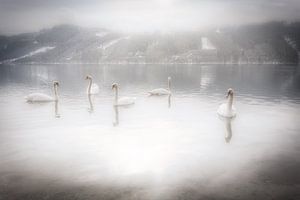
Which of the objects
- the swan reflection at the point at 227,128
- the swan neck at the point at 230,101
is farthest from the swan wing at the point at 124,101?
the swan neck at the point at 230,101

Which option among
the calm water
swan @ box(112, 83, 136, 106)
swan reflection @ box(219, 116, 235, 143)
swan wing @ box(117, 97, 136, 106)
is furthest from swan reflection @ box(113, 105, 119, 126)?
swan reflection @ box(219, 116, 235, 143)

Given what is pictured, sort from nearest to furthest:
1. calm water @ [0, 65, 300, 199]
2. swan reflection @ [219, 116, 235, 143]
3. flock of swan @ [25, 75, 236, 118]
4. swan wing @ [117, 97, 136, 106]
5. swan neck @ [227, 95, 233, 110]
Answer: calm water @ [0, 65, 300, 199] → swan reflection @ [219, 116, 235, 143] → swan neck @ [227, 95, 233, 110] → flock of swan @ [25, 75, 236, 118] → swan wing @ [117, 97, 136, 106]

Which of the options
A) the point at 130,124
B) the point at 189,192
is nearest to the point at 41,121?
the point at 130,124

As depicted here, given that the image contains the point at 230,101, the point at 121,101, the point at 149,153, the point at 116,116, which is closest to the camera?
the point at 149,153

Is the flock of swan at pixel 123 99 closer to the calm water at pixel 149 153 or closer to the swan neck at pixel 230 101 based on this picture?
the swan neck at pixel 230 101

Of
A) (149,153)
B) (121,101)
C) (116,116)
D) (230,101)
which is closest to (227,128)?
(230,101)

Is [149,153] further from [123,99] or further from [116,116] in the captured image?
[123,99]

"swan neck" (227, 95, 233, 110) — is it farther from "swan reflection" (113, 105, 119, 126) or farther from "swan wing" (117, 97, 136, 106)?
"swan wing" (117, 97, 136, 106)

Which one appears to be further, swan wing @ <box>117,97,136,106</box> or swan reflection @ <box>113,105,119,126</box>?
swan wing @ <box>117,97,136,106</box>

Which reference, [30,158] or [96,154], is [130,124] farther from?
[30,158]

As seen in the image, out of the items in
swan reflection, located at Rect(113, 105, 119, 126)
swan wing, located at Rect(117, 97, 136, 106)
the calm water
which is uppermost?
swan wing, located at Rect(117, 97, 136, 106)

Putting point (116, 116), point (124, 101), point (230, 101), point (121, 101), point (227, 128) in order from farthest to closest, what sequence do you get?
point (124, 101) < point (121, 101) < point (116, 116) < point (230, 101) < point (227, 128)

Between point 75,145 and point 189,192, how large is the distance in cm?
1007

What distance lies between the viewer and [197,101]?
134ft
